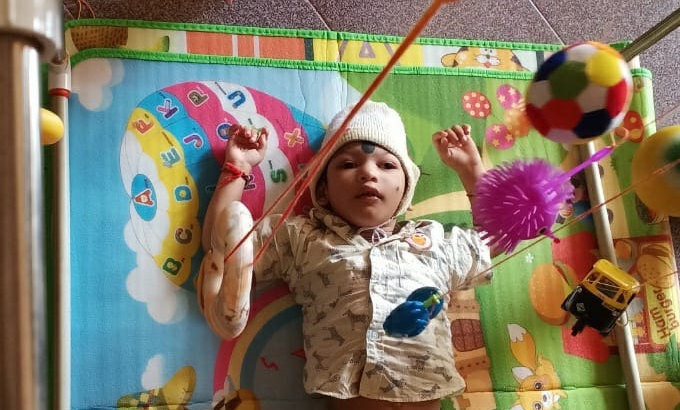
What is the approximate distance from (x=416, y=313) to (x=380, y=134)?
0.34 meters

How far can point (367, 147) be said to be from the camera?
1.14m

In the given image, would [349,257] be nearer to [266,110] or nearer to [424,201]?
[424,201]

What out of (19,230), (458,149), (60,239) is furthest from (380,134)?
(19,230)

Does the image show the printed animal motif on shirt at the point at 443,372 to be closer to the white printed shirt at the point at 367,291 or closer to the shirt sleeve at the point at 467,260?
the white printed shirt at the point at 367,291

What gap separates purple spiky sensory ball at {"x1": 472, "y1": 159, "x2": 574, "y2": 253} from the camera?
88 cm

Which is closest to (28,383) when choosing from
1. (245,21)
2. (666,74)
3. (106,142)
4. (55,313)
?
(55,313)

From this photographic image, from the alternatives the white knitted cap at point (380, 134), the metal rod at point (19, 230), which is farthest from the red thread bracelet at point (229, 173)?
the metal rod at point (19, 230)

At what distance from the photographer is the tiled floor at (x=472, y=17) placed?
1307 mm

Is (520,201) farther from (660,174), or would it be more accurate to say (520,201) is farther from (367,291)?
(660,174)

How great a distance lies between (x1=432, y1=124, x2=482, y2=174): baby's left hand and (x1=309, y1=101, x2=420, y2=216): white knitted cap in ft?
0.20

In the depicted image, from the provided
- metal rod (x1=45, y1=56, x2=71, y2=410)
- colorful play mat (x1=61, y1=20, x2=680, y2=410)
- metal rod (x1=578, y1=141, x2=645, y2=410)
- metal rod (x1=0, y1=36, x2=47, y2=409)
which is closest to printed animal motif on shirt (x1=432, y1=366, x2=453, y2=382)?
colorful play mat (x1=61, y1=20, x2=680, y2=410)

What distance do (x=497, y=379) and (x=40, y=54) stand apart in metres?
1.02

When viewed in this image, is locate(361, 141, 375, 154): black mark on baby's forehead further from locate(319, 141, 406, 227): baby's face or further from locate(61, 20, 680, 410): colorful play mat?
locate(61, 20, 680, 410): colorful play mat

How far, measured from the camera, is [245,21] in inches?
52.3
